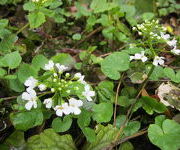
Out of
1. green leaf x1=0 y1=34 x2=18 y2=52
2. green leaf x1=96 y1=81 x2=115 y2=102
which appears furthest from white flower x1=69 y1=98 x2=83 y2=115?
green leaf x1=0 y1=34 x2=18 y2=52

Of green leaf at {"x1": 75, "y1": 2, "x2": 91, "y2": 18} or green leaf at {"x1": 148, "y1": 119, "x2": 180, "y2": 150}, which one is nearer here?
green leaf at {"x1": 148, "y1": 119, "x2": 180, "y2": 150}

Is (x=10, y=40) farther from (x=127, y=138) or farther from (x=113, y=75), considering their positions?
(x=127, y=138)

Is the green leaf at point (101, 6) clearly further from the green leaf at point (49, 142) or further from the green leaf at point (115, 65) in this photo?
the green leaf at point (49, 142)

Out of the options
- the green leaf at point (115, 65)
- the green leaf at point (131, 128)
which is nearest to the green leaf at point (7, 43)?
the green leaf at point (115, 65)

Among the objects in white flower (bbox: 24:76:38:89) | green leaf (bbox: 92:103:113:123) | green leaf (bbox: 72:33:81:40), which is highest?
white flower (bbox: 24:76:38:89)

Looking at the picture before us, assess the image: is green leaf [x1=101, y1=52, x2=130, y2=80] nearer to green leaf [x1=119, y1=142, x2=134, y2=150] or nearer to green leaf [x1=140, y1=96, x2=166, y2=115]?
green leaf [x1=140, y1=96, x2=166, y2=115]

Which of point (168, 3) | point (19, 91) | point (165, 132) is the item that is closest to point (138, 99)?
point (165, 132)

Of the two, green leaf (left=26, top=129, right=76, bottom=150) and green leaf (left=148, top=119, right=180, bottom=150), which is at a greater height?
green leaf (left=148, top=119, right=180, bottom=150)
